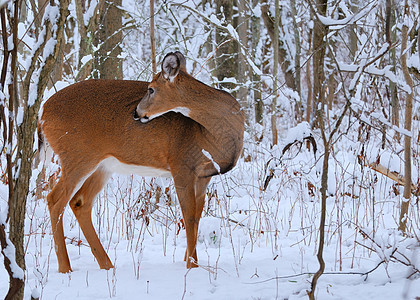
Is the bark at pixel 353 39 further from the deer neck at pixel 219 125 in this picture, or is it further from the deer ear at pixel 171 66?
the deer ear at pixel 171 66

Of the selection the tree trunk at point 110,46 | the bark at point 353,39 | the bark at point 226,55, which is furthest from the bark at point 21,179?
the bark at point 226,55

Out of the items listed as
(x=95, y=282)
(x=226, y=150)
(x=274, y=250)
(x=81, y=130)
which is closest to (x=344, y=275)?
→ (x=274, y=250)

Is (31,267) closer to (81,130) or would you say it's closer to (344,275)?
(81,130)

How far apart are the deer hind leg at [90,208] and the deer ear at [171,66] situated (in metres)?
1.04

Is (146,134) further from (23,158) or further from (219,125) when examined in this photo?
(23,158)

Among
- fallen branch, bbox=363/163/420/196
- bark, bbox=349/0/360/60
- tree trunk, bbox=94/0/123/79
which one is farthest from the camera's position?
tree trunk, bbox=94/0/123/79

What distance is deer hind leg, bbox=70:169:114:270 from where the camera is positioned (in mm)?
3965

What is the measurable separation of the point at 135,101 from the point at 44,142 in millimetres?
802

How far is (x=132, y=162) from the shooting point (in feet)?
13.3

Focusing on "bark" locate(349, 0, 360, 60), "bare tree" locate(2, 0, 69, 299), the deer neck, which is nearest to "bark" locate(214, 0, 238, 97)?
"bark" locate(349, 0, 360, 60)

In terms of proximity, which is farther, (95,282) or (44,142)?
(44,142)

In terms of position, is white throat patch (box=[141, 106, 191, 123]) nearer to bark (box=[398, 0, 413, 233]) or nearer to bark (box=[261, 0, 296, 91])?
bark (box=[398, 0, 413, 233])

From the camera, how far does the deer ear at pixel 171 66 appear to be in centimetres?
381

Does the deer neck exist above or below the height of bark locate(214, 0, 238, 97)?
below
